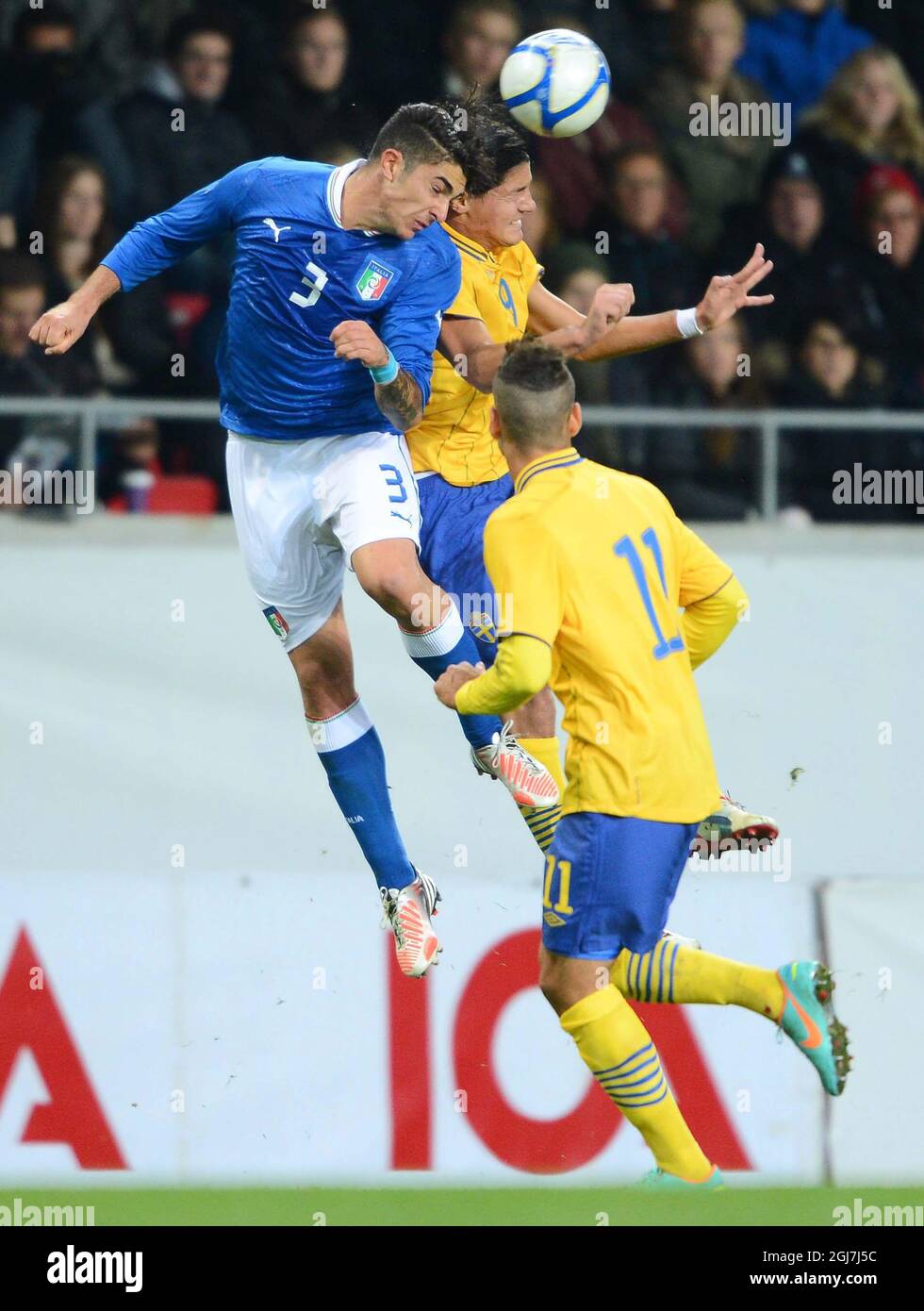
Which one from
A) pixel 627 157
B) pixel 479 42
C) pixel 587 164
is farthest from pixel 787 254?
pixel 479 42

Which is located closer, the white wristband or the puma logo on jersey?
the puma logo on jersey

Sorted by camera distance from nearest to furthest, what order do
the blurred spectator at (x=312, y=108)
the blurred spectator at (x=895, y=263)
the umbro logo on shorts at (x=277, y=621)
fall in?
the umbro logo on shorts at (x=277, y=621), the blurred spectator at (x=312, y=108), the blurred spectator at (x=895, y=263)

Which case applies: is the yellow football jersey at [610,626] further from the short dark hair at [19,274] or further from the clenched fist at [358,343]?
the short dark hair at [19,274]

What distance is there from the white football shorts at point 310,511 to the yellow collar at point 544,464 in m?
0.54

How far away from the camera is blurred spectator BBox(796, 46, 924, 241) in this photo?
32.4ft

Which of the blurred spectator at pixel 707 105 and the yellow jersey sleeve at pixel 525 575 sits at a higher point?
the blurred spectator at pixel 707 105

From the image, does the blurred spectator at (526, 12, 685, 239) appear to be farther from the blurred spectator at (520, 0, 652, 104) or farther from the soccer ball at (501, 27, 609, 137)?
the soccer ball at (501, 27, 609, 137)

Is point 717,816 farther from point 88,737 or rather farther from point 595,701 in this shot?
point 88,737

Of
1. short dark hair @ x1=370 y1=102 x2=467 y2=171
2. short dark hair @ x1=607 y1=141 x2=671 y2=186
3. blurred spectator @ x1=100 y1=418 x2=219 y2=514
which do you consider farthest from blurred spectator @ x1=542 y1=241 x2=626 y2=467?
short dark hair @ x1=370 y1=102 x2=467 y2=171

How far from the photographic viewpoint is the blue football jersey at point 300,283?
6.27 meters

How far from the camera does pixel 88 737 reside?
327 inches

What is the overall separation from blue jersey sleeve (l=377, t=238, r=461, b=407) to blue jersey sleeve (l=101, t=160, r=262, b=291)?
571 mm

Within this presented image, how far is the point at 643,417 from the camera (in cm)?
841

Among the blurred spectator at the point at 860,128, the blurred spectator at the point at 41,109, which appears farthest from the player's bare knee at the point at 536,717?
the blurred spectator at the point at 860,128
